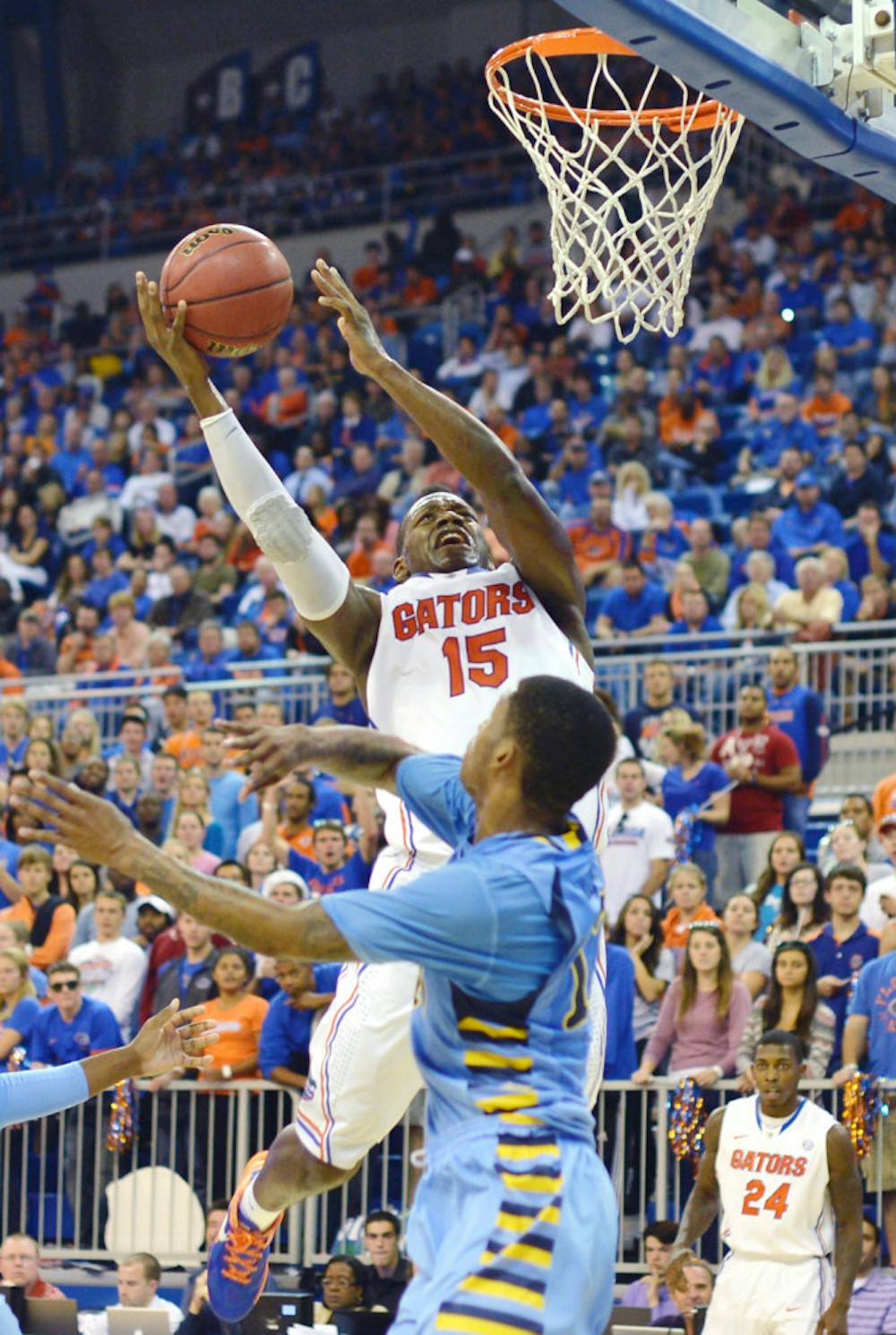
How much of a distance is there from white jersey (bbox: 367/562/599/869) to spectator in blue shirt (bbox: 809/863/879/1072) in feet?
15.5

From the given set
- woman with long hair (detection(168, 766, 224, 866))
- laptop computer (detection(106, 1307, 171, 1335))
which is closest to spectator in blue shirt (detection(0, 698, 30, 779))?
woman with long hair (detection(168, 766, 224, 866))

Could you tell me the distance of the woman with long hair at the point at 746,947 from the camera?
11.0 m

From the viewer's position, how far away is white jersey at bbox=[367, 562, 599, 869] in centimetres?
625

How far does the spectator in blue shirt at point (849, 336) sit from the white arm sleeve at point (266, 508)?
42.8 ft

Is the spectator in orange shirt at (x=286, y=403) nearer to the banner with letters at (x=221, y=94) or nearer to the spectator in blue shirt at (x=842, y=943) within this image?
the banner with letters at (x=221, y=94)

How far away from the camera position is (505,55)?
26.4 ft

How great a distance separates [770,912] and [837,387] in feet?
25.0

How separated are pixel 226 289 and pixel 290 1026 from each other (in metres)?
5.33

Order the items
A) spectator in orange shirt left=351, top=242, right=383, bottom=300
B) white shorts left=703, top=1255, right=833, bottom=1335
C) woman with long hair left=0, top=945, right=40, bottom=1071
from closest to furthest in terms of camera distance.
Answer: white shorts left=703, top=1255, right=833, bottom=1335 < woman with long hair left=0, top=945, right=40, bottom=1071 < spectator in orange shirt left=351, top=242, right=383, bottom=300

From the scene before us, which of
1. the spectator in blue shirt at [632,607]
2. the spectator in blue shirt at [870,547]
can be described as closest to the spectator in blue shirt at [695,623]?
the spectator in blue shirt at [632,607]

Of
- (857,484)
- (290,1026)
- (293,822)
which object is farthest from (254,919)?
(857,484)

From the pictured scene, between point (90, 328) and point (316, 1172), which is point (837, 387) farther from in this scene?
point (316, 1172)

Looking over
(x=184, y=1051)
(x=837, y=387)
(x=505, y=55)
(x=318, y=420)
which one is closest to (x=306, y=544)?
(x=184, y=1051)

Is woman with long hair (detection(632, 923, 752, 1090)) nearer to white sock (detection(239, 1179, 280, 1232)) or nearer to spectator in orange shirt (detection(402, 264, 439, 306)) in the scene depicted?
white sock (detection(239, 1179, 280, 1232))
